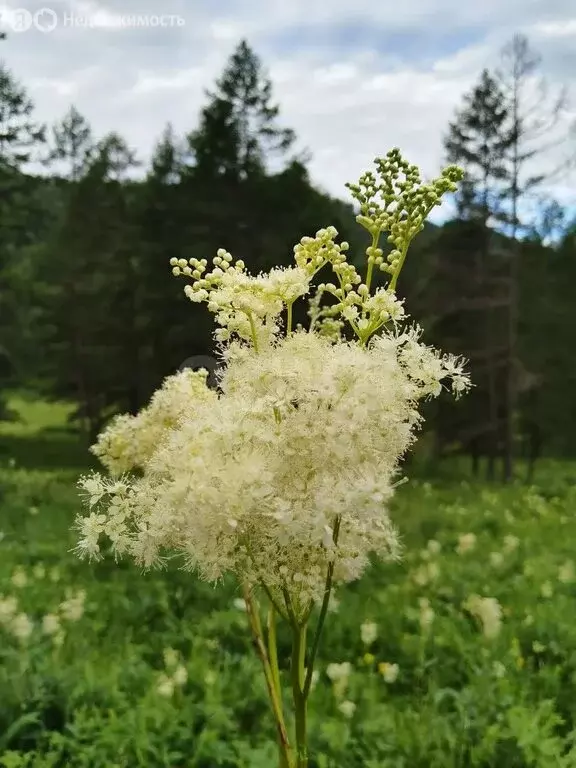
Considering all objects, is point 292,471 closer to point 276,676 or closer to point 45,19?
point 276,676

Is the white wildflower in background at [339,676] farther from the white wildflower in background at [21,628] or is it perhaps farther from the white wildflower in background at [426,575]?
the white wildflower in background at [426,575]

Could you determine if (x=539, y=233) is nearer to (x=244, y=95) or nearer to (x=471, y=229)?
(x=471, y=229)

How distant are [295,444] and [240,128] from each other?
425 inches

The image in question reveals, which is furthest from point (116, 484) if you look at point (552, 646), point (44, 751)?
point (552, 646)

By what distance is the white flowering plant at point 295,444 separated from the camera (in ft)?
2.72

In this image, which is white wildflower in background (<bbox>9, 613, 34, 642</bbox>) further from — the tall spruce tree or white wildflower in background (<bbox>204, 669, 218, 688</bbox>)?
the tall spruce tree

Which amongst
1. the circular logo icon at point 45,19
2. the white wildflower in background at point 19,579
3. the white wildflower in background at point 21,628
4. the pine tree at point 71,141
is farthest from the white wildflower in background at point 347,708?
the pine tree at point 71,141

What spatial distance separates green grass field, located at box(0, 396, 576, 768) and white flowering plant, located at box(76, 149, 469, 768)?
1.22 meters

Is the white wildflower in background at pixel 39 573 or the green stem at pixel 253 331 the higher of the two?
the green stem at pixel 253 331

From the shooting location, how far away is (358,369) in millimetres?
864

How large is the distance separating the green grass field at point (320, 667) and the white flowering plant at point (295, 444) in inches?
48.0

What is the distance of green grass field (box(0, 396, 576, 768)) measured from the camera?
206 cm

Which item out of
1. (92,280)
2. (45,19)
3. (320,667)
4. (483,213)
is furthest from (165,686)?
(92,280)

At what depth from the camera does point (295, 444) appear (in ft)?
2.76
